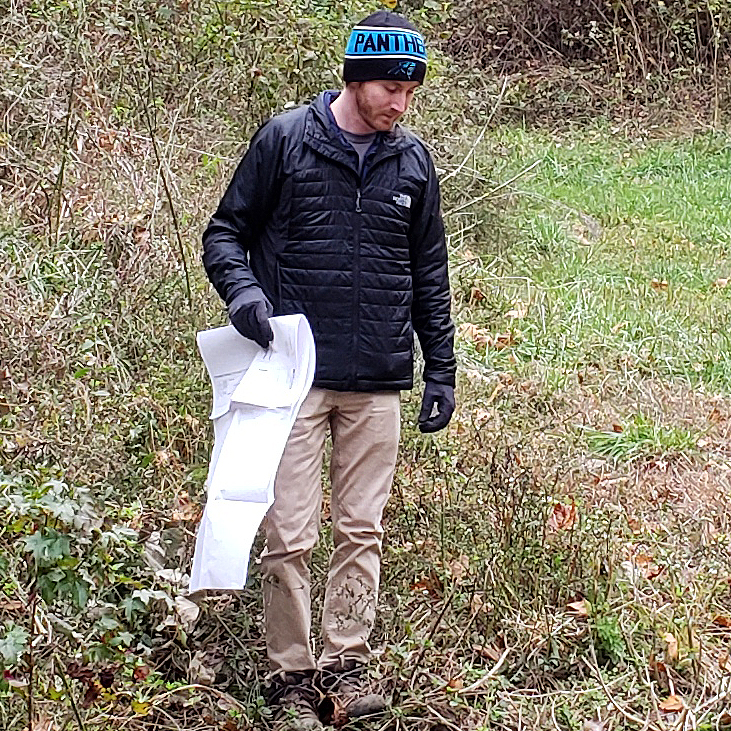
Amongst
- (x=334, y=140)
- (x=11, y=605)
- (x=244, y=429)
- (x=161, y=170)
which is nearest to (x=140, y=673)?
(x=11, y=605)

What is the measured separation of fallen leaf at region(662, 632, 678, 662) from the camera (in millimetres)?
3875

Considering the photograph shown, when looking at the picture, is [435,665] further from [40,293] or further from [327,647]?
[40,293]

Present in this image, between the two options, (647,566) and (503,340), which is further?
(503,340)

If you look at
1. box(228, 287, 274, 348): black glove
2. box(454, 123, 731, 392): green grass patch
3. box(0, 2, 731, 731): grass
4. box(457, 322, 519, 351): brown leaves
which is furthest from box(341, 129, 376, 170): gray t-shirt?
box(457, 322, 519, 351): brown leaves

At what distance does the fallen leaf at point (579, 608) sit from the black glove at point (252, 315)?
4.78 ft

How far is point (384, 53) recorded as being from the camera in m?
3.32

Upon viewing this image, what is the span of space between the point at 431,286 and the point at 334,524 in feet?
2.60

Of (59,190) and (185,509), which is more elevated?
(59,190)

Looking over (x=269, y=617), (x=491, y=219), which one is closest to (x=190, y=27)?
(x=491, y=219)

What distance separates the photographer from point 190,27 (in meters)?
7.34

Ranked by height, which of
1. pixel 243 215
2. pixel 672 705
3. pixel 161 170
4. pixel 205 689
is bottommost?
pixel 672 705

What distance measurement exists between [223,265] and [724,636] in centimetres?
212

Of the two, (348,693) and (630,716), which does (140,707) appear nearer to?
(348,693)

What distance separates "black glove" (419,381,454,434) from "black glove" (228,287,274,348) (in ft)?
1.98
